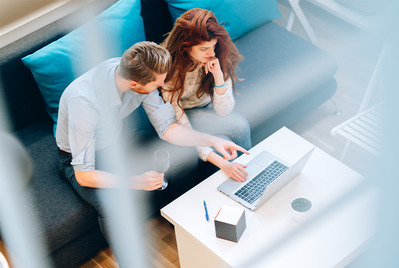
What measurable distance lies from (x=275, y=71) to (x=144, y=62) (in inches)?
27.1

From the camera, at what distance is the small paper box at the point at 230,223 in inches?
38.5

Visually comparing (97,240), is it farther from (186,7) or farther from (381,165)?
(381,165)

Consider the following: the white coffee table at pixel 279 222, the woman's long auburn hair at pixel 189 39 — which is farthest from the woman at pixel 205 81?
the white coffee table at pixel 279 222

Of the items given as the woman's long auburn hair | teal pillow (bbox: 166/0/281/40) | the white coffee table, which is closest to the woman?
the woman's long auburn hair

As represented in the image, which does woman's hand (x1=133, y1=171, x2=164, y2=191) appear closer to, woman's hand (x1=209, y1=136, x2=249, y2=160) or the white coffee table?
the white coffee table

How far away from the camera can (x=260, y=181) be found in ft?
3.76

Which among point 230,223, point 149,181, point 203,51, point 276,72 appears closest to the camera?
point 230,223

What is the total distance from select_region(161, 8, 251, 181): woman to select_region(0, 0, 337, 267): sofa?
0.13m

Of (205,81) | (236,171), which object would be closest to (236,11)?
(205,81)

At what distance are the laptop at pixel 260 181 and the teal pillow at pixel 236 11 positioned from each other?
0.55m

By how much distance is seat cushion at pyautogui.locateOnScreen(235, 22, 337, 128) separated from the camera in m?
1.52

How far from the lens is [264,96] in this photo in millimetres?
1611

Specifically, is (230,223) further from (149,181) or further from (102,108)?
(102,108)

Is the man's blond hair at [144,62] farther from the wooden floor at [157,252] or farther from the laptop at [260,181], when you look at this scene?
the wooden floor at [157,252]
